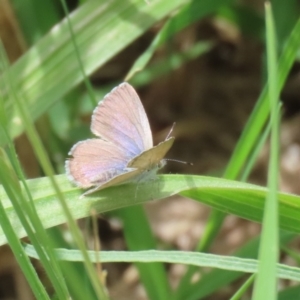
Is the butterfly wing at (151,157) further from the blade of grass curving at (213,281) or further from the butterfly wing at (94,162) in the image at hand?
the blade of grass curving at (213,281)

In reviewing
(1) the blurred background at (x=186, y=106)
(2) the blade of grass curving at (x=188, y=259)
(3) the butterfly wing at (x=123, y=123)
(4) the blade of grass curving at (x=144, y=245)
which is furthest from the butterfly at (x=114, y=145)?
(1) the blurred background at (x=186, y=106)

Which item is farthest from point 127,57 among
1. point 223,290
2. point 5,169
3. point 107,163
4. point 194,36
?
point 5,169

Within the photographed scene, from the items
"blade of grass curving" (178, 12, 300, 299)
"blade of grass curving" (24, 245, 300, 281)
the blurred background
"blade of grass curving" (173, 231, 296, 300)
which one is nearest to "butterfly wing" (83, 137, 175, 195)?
"blade of grass curving" (24, 245, 300, 281)

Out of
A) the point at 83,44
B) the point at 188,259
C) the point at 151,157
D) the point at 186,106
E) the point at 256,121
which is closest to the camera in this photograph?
the point at 188,259

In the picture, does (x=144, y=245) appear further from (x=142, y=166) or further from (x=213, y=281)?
(x=142, y=166)

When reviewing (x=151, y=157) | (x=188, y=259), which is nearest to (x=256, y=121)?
(x=151, y=157)

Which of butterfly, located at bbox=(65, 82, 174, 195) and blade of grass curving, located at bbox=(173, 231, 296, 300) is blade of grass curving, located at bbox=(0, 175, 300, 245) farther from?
blade of grass curving, located at bbox=(173, 231, 296, 300)

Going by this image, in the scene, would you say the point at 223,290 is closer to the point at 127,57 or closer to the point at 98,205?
the point at 98,205
